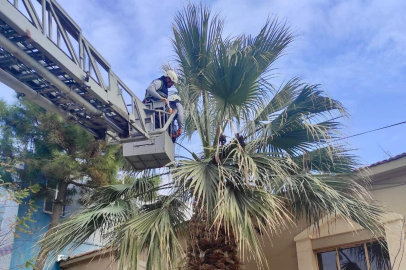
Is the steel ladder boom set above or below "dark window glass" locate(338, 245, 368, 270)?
above

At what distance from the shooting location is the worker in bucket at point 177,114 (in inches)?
350

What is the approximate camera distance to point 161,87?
8812 millimetres

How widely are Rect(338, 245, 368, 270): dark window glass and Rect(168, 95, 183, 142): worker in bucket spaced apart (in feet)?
13.4

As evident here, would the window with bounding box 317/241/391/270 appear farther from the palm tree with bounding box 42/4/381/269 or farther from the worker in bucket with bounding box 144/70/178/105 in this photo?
the worker in bucket with bounding box 144/70/178/105

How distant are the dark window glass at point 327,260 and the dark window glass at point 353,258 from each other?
6.1 inches

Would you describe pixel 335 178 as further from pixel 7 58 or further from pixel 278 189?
pixel 7 58

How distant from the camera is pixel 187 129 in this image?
32.5 feet

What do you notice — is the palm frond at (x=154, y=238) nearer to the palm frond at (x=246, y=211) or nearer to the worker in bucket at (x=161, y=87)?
the palm frond at (x=246, y=211)

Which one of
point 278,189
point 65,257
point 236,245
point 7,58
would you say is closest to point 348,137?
point 278,189

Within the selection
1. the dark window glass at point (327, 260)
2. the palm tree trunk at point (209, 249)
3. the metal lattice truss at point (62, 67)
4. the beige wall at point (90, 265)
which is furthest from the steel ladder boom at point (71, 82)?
the beige wall at point (90, 265)

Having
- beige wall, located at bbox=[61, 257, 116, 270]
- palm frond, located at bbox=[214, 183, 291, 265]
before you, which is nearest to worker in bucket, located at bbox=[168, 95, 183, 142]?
palm frond, located at bbox=[214, 183, 291, 265]

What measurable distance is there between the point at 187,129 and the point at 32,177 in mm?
5969

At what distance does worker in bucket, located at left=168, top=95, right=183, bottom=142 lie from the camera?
29.2 feet

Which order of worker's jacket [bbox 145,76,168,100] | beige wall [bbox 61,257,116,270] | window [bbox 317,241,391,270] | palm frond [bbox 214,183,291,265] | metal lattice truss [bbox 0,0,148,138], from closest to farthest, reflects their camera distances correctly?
metal lattice truss [bbox 0,0,148,138] → palm frond [bbox 214,183,291,265] → worker's jacket [bbox 145,76,168,100] → window [bbox 317,241,391,270] → beige wall [bbox 61,257,116,270]
